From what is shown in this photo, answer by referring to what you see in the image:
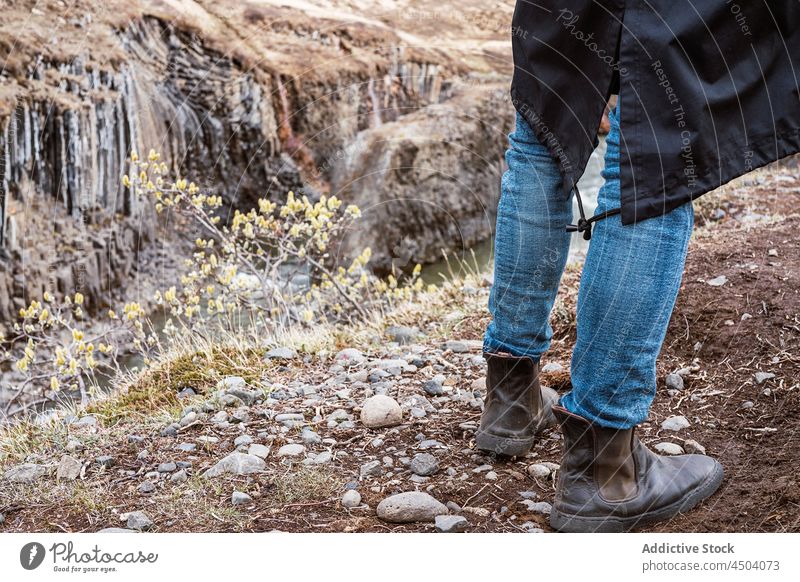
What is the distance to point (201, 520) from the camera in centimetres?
178

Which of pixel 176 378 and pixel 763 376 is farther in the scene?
pixel 176 378

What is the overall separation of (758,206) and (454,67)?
3.54 m

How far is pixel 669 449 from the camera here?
78.5 inches

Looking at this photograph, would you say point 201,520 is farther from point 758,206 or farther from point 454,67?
point 454,67

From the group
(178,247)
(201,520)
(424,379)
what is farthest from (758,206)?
(178,247)

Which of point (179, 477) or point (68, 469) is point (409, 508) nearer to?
point (179, 477)

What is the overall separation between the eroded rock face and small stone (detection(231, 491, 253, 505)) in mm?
4888

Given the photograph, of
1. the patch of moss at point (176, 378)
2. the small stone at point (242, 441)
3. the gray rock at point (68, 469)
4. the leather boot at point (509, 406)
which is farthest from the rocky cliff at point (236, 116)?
the leather boot at point (509, 406)

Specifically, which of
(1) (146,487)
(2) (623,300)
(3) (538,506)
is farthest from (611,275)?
(1) (146,487)

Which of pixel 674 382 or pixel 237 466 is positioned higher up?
pixel 674 382

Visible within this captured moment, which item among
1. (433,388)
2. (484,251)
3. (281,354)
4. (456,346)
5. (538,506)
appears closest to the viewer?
(538,506)

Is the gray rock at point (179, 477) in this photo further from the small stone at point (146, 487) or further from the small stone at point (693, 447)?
the small stone at point (693, 447)

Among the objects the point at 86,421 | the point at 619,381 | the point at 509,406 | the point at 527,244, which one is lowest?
the point at 86,421

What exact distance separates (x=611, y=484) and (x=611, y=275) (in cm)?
48
